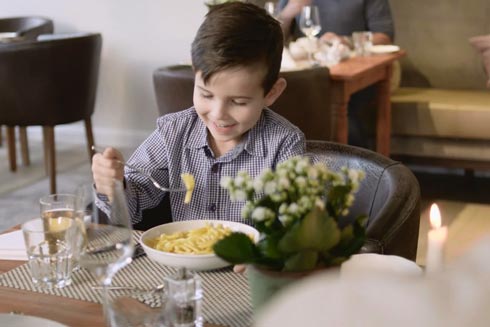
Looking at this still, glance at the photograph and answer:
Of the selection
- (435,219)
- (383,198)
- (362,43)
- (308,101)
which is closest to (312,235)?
(435,219)

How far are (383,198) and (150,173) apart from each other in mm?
545

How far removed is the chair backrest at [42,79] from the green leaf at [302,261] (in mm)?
3390

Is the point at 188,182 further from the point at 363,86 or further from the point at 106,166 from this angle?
the point at 363,86

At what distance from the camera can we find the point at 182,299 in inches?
46.1

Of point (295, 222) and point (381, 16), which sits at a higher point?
point (295, 222)

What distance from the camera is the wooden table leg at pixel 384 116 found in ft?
14.7

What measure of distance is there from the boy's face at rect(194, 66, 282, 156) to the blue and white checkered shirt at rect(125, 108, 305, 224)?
10cm

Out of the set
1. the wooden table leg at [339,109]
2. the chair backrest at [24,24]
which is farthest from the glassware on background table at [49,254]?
the chair backrest at [24,24]

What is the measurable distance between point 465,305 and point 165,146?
4.91ft

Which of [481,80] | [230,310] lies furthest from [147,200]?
[481,80]

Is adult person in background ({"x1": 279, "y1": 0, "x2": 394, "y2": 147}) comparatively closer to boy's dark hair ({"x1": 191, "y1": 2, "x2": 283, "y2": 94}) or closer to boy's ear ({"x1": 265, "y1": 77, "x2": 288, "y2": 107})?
boy's ear ({"x1": 265, "y1": 77, "x2": 288, "y2": 107})

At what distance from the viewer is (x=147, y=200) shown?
187cm

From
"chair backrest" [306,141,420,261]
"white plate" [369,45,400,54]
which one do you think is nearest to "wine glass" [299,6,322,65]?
"white plate" [369,45,400,54]

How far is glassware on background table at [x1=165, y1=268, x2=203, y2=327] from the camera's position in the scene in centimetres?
117
